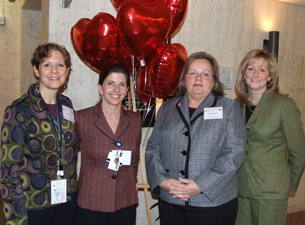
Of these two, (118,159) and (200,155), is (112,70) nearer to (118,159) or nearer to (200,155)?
(118,159)

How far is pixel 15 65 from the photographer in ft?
15.2

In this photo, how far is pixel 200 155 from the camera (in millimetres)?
1701

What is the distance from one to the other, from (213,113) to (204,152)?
0.86ft

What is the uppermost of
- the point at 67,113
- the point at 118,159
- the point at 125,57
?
the point at 125,57

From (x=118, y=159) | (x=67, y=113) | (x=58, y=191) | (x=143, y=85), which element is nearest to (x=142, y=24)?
(x=143, y=85)

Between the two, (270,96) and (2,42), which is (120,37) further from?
(2,42)

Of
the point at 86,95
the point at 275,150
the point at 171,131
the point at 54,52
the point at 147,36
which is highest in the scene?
the point at 147,36

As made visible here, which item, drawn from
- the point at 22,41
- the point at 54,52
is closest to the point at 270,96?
the point at 54,52

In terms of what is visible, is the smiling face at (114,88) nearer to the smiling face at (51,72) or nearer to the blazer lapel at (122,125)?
the blazer lapel at (122,125)

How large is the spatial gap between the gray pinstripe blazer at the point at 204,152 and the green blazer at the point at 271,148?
19 cm

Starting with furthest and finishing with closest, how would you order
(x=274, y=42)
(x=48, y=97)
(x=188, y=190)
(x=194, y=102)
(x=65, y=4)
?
(x=274, y=42) < (x=65, y=4) < (x=194, y=102) < (x=48, y=97) < (x=188, y=190)

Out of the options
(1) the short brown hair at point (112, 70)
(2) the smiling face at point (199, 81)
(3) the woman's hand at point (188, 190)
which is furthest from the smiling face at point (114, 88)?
(3) the woman's hand at point (188, 190)

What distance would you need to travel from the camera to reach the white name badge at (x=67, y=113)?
1802 millimetres

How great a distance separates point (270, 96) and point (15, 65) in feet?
13.8
